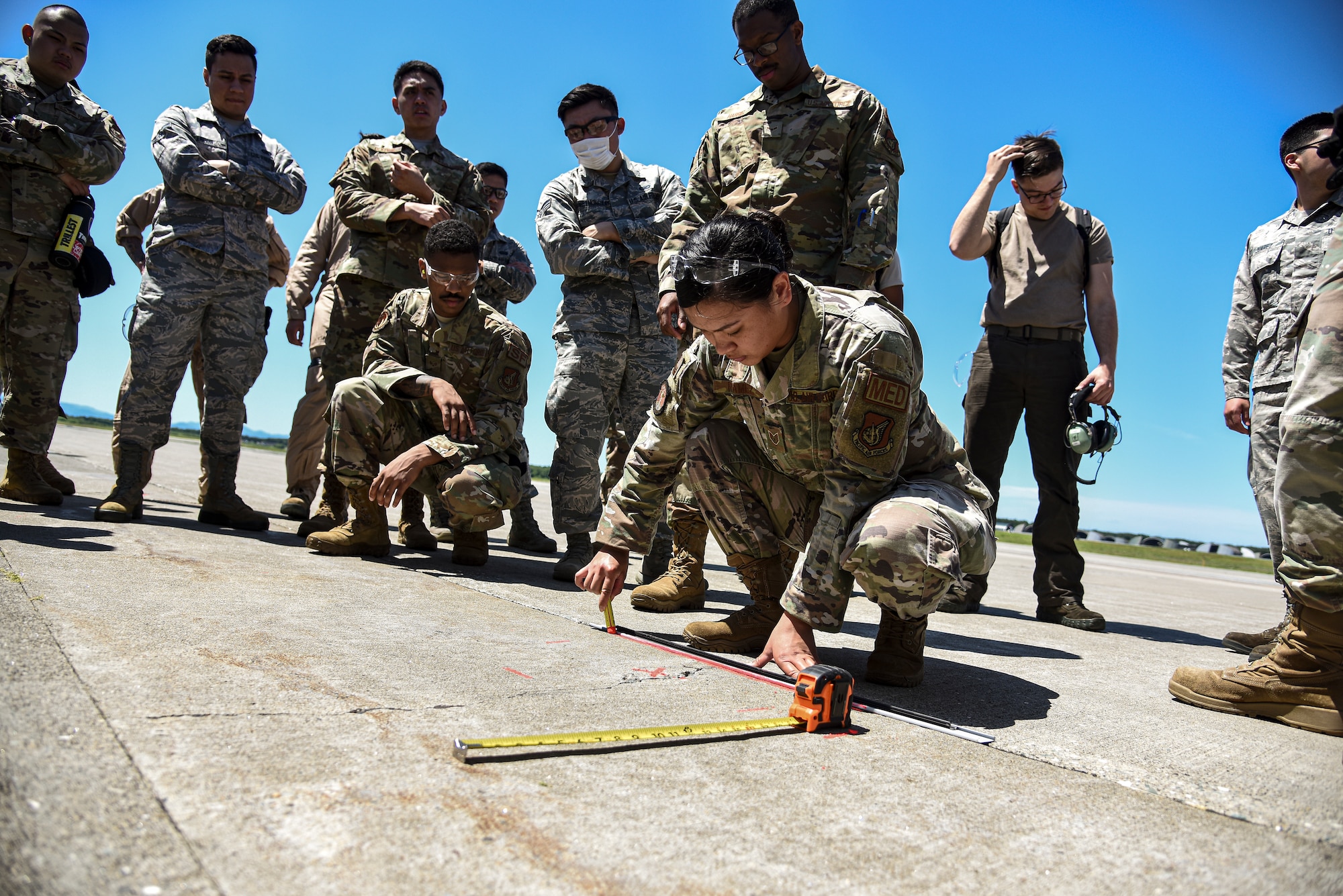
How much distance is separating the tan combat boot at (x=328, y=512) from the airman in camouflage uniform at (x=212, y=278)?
252mm

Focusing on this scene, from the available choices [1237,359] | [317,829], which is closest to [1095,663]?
[1237,359]

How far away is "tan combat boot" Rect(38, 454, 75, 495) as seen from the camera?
448 cm

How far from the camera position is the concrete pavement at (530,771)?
1.07m

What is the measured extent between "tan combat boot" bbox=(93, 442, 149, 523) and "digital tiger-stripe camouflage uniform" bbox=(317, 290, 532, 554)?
0.95m

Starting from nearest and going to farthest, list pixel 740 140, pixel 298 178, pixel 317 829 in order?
pixel 317 829, pixel 740 140, pixel 298 178

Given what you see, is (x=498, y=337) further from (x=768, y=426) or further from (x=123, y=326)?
(x=123, y=326)

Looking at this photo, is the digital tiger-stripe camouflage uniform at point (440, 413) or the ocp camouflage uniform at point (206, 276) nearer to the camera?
the digital tiger-stripe camouflage uniform at point (440, 413)

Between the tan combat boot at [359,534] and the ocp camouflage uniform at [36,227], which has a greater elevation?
the ocp camouflage uniform at [36,227]

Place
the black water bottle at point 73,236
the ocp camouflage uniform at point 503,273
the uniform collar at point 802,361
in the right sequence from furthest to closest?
1. the ocp camouflage uniform at point 503,273
2. the black water bottle at point 73,236
3. the uniform collar at point 802,361

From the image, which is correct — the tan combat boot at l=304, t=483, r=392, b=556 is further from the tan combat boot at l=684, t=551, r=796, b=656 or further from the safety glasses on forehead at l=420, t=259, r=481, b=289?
the tan combat boot at l=684, t=551, r=796, b=656

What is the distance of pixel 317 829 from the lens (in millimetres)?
1112

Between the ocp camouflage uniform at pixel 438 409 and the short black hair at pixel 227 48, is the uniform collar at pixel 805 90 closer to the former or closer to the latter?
the ocp camouflage uniform at pixel 438 409

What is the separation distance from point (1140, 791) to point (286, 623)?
196 cm

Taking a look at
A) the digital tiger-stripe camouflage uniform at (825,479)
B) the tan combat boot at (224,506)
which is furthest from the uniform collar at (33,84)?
the digital tiger-stripe camouflage uniform at (825,479)
